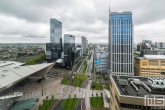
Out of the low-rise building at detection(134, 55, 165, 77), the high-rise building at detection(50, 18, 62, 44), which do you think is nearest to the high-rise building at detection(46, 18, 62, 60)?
the high-rise building at detection(50, 18, 62, 44)

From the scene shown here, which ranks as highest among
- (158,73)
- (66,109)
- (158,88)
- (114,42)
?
(114,42)

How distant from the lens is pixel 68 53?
65.8 meters

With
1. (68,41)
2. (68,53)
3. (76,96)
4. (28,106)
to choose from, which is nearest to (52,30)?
(68,41)

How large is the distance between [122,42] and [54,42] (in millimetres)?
42910

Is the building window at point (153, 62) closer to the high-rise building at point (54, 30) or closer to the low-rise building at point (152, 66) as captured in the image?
the low-rise building at point (152, 66)

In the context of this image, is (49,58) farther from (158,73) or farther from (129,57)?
(158,73)

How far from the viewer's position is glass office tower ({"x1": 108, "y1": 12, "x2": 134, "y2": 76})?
161ft

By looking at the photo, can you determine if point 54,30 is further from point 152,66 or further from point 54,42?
point 152,66

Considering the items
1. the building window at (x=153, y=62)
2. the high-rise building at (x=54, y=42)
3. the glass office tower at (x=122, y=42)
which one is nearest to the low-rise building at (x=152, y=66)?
the building window at (x=153, y=62)

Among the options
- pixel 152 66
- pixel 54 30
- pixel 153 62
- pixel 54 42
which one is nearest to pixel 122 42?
pixel 153 62

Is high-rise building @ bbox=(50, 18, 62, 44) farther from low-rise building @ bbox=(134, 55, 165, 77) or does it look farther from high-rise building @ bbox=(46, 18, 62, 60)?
low-rise building @ bbox=(134, 55, 165, 77)

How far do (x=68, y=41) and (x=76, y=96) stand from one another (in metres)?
41.7

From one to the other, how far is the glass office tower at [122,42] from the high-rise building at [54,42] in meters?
35.5

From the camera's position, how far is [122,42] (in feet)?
163
